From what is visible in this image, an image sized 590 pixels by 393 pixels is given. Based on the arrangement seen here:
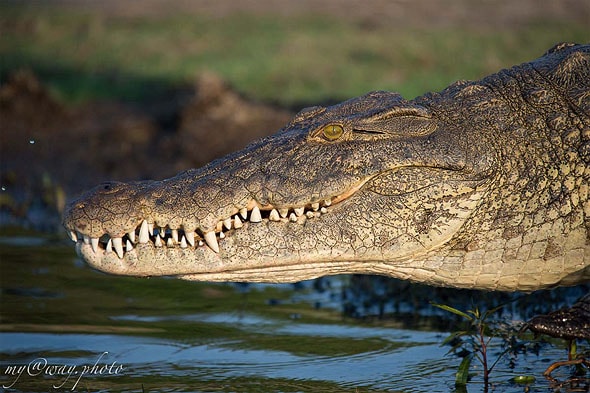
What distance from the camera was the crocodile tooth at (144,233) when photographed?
4.12m

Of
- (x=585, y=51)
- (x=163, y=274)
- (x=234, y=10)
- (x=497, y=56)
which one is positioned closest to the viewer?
(x=163, y=274)

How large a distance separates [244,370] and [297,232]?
103 centimetres

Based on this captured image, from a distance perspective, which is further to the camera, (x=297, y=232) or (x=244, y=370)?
(x=244, y=370)

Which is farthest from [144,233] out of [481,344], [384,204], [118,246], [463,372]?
[481,344]

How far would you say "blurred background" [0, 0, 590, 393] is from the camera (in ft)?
16.7

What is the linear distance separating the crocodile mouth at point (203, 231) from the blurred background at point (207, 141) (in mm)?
812

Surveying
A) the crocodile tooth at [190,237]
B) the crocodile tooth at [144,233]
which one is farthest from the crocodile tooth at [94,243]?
the crocodile tooth at [190,237]

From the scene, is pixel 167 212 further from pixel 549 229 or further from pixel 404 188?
pixel 549 229

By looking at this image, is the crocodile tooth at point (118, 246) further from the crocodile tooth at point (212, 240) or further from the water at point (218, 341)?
the water at point (218, 341)

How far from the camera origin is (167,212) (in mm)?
4125

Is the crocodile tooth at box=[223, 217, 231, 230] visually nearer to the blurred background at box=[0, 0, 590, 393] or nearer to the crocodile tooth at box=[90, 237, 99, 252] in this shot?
the crocodile tooth at box=[90, 237, 99, 252]

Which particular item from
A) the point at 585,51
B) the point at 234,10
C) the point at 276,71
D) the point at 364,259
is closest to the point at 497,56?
the point at 276,71

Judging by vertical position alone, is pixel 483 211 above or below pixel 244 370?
above

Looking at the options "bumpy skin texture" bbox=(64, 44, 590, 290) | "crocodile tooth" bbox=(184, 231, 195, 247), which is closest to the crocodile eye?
"bumpy skin texture" bbox=(64, 44, 590, 290)
